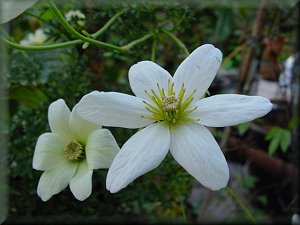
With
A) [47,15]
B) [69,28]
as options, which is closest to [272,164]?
[47,15]

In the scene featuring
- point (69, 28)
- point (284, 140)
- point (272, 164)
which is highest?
point (69, 28)

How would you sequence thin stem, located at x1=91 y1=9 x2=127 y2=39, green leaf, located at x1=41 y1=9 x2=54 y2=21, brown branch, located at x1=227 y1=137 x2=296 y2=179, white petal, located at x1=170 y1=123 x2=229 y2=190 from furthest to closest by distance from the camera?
1. brown branch, located at x1=227 y1=137 x2=296 y2=179
2. green leaf, located at x1=41 y1=9 x2=54 y2=21
3. thin stem, located at x1=91 y1=9 x2=127 y2=39
4. white petal, located at x1=170 y1=123 x2=229 y2=190

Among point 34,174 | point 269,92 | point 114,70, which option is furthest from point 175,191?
point 269,92

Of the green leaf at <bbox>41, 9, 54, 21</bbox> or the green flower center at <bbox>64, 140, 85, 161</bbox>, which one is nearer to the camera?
the green flower center at <bbox>64, 140, 85, 161</bbox>

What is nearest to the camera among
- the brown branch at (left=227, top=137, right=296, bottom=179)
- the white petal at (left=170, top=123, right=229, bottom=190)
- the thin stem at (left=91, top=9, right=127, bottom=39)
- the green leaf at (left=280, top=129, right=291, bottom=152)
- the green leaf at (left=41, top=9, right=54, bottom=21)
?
the white petal at (left=170, top=123, right=229, bottom=190)

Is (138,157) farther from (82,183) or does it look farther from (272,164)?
(272,164)

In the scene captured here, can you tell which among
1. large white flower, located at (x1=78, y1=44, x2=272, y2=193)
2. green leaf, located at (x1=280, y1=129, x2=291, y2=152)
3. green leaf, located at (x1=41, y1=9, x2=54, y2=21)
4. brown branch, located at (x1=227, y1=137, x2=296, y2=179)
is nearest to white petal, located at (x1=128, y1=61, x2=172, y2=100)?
A: large white flower, located at (x1=78, y1=44, x2=272, y2=193)

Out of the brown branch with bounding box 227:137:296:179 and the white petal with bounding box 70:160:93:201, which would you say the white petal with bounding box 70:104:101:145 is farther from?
the brown branch with bounding box 227:137:296:179

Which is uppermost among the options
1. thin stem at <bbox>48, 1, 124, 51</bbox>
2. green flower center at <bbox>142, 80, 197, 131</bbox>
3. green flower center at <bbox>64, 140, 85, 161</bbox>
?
thin stem at <bbox>48, 1, 124, 51</bbox>
